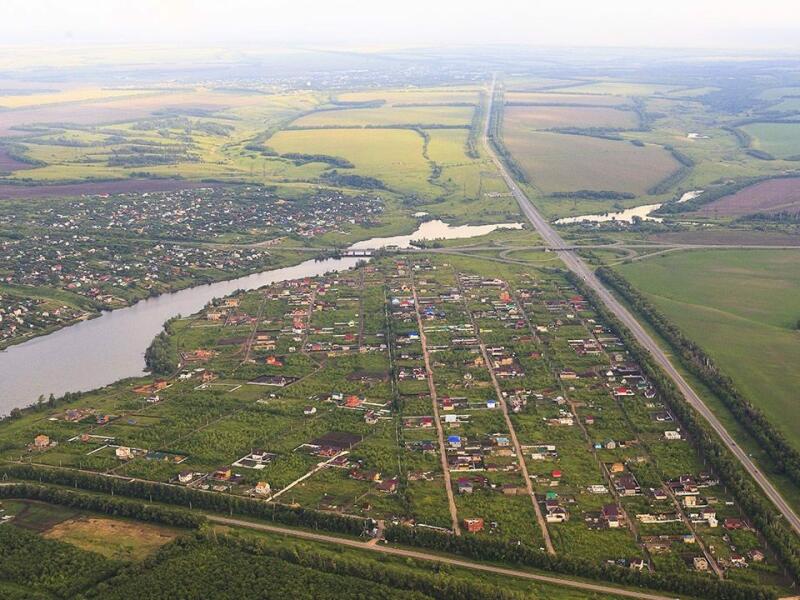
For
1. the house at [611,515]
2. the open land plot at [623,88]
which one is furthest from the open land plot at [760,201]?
the open land plot at [623,88]

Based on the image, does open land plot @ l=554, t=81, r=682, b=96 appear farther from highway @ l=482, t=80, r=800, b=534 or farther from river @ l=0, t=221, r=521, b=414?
river @ l=0, t=221, r=521, b=414

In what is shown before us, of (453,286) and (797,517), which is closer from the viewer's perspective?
(797,517)

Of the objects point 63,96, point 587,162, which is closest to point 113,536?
point 587,162

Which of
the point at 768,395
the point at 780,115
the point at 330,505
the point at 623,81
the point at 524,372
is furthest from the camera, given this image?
the point at 623,81

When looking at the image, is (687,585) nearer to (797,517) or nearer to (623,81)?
(797,517)

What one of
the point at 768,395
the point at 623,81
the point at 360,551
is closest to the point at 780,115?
the point at 623,81

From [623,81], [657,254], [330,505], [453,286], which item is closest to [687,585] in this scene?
[330,505]

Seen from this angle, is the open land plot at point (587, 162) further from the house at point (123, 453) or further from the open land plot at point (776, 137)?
the house at point (123, 453)

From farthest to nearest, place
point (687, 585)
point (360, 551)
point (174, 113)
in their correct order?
point (174, 113), point (360, 551), point (687, 585)
